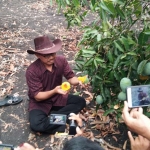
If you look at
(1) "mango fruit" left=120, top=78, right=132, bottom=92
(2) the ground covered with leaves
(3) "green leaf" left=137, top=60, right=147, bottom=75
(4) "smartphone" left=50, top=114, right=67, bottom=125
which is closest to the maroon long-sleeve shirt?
(4) "smartphone" left=50, top=114, right=67, bottom=125

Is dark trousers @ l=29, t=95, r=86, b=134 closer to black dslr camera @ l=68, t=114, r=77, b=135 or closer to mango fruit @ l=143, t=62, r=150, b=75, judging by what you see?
black dslr camera @ l=68, t=114, r=77, b=135

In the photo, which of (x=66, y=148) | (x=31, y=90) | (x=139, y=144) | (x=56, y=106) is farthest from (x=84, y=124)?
(x=66, y=148)

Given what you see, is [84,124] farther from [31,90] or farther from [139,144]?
[139,144]

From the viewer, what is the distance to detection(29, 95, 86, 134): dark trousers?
2785 mm

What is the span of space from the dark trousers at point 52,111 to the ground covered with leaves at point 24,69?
9cm

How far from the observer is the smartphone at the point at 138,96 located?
1740 millimetres

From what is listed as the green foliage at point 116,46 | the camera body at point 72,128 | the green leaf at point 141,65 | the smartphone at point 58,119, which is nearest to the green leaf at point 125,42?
the green foliage at point 116,46

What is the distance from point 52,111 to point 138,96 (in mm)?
1481

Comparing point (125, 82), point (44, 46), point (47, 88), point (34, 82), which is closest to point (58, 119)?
point (47, 88)

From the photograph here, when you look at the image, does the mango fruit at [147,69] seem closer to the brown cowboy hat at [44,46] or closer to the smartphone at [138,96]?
the smartphone at [138,96]

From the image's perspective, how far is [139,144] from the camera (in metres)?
1.66

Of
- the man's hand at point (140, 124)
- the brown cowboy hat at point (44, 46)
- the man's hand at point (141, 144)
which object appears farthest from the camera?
the brown cowboy hat at point (44, 46)

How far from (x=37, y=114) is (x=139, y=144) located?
146 cm

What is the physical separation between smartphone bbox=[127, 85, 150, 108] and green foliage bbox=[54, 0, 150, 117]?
115 millimetres
